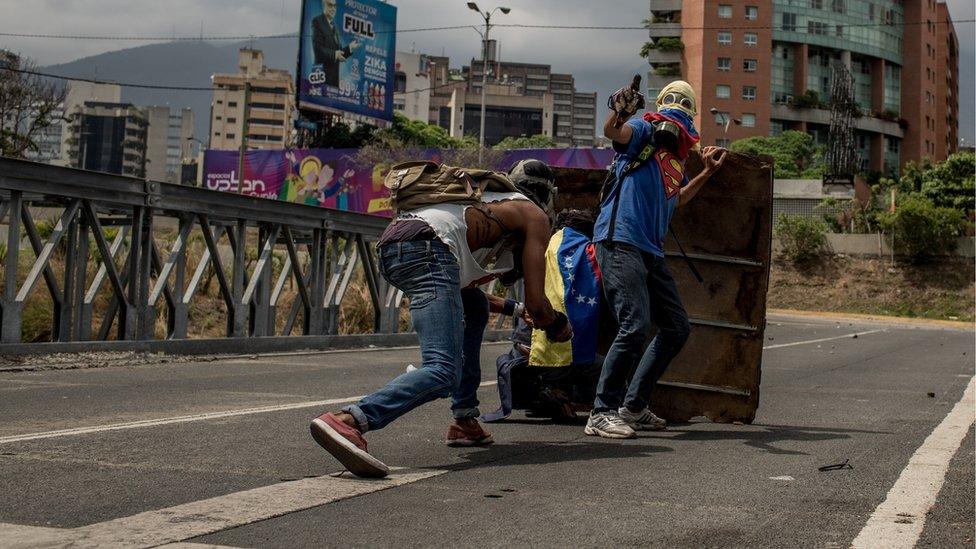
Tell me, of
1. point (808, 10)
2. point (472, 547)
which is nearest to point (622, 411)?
point (472, 547)

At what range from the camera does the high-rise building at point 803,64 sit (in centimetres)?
9156

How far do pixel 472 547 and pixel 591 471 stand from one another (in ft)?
4.77

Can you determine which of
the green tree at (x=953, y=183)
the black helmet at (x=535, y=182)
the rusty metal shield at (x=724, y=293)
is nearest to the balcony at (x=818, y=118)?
the green tree at (x=953, y=183)

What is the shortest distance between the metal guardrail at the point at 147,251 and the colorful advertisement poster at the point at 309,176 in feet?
160

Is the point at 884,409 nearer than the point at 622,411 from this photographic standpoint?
No

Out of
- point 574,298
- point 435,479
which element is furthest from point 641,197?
point 435,479

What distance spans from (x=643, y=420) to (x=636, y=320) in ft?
2.21

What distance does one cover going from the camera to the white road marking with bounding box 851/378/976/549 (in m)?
3.57

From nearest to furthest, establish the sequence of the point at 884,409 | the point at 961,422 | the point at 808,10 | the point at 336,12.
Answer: the point at 961,422 < the point at 884,409 < the point at 336,12 < the point at 808,10

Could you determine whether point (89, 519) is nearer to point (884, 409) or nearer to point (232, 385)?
point (232, 385)

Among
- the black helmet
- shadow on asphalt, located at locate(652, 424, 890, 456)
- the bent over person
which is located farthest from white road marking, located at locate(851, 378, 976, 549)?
the black helmet

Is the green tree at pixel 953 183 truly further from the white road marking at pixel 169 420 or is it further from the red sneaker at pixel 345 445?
the red sneaker at pixel 345 445

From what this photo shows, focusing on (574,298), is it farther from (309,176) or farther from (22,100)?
(309,176)

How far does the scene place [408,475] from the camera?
14.8 feet
